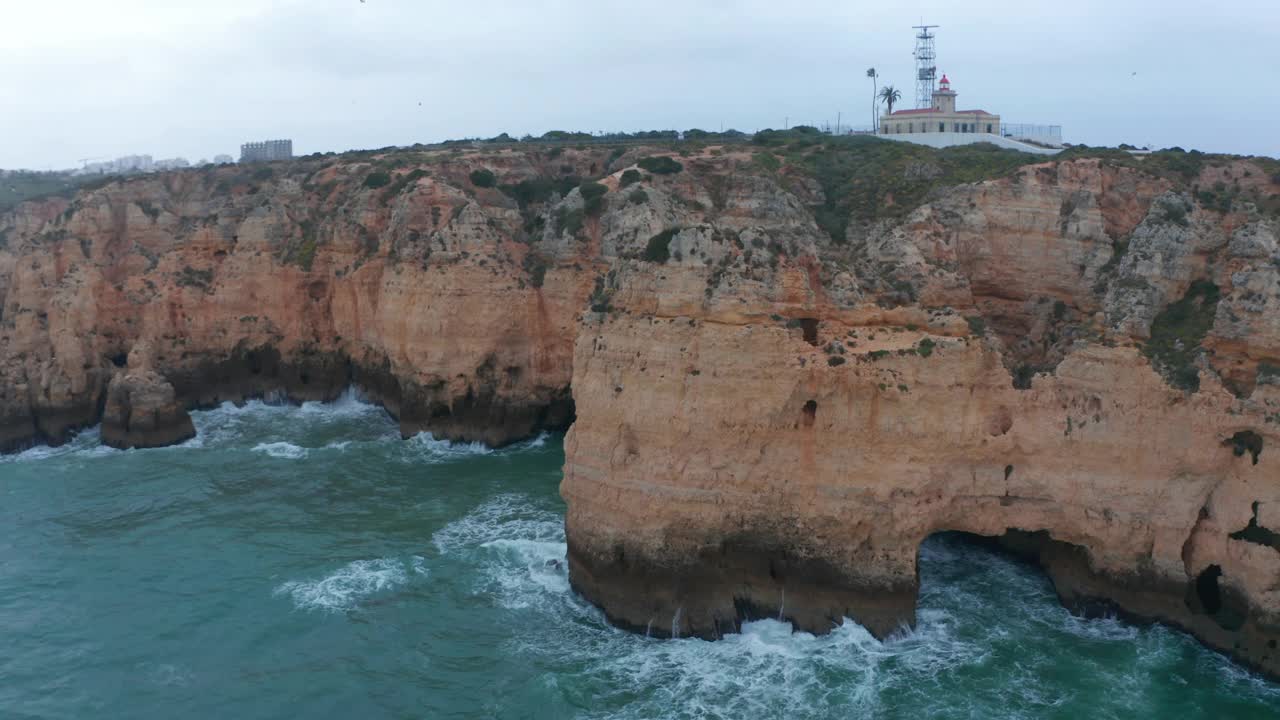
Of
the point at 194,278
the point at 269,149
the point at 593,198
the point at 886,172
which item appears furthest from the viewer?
A: the point at 269,149

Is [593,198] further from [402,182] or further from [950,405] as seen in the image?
[950,405]

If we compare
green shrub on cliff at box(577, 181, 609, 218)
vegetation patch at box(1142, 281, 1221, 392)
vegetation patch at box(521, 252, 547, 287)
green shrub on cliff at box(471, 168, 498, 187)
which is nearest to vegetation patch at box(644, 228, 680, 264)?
vegetation patch at box(1142, 281, 1221, 392)

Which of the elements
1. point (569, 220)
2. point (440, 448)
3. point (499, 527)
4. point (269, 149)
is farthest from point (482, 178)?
point (269, 149)

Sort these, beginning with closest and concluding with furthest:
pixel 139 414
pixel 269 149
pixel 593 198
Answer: pixel 139 414 < pixel 593 198 < pixel 269 149

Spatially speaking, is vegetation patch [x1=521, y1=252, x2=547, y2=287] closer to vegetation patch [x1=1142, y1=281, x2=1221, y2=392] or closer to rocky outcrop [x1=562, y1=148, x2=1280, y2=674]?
rocky outcrop [x1=562, y1=148, x2=1280, y2=674]

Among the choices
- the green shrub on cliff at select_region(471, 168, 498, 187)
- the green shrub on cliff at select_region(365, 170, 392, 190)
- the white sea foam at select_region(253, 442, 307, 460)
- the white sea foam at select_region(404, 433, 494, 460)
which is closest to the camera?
the white sea foam at select_region(253, 442, 307, 460)

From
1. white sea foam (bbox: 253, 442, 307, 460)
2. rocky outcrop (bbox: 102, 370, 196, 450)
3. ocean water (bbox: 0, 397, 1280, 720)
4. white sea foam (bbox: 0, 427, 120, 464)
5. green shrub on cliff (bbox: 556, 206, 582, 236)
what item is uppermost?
green shrub on cliff (bbox: 556, 206, 582, 236)

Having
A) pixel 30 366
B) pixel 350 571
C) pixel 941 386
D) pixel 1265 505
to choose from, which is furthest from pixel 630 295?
pixel 30 366
